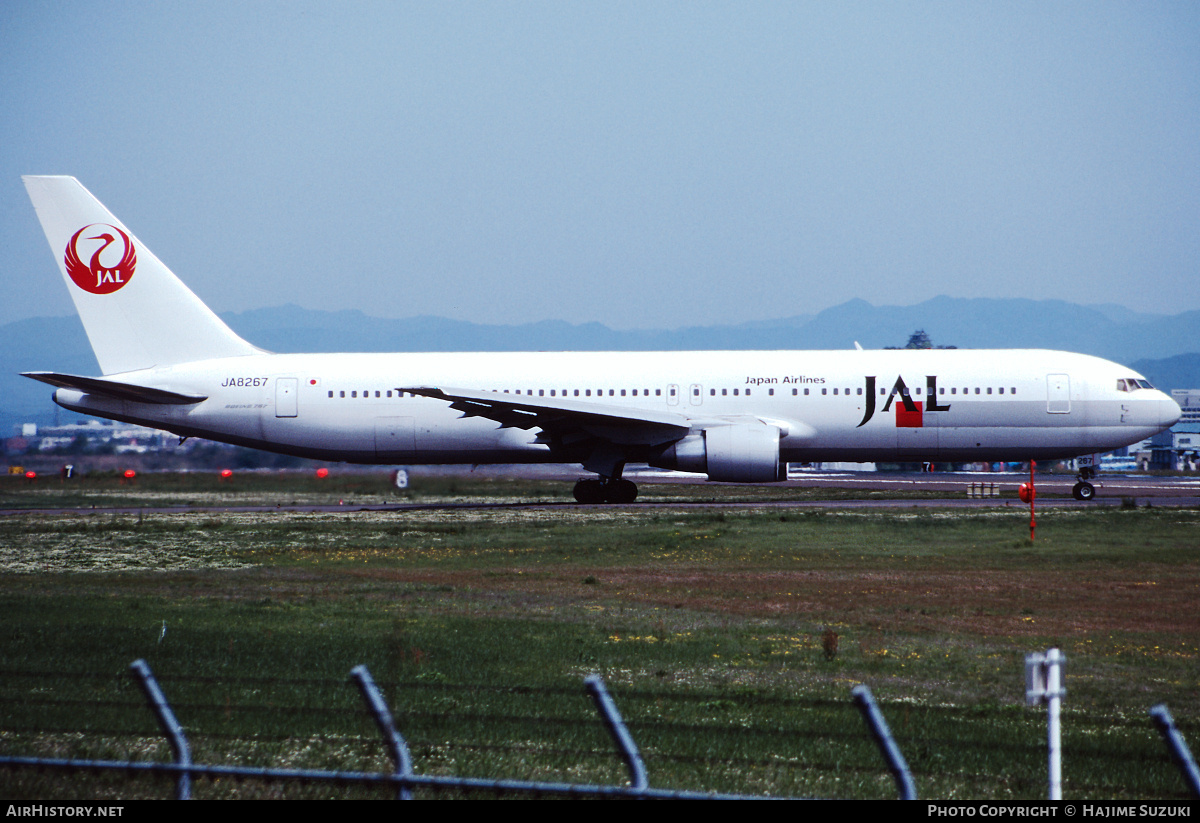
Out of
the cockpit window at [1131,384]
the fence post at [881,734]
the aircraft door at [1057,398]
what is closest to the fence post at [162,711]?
the fence post at [881,734]

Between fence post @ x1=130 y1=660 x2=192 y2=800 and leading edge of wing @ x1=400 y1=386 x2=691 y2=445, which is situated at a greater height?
leading edge of wing @ x1=400 y1=386 x2=691 y2=445

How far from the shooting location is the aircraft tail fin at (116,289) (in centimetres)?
3475

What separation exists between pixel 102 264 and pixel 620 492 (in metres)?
17.8

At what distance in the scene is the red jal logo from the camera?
34.9 metres

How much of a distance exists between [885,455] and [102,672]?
2589 centimetres

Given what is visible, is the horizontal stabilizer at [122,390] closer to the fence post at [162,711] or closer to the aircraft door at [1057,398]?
the aircraft door at [1057,398]

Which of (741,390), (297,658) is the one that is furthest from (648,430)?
(297,658)

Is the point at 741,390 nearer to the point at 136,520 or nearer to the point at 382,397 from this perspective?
the point at 382,397

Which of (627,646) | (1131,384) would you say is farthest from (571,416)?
(627,646)

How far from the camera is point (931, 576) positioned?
61.9ft

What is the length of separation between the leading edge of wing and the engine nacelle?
2.10 ft

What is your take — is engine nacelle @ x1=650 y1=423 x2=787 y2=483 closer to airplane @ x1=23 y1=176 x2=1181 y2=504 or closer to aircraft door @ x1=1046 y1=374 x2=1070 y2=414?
airplane @ x1=23 y1=176 x2=1181 y2=504

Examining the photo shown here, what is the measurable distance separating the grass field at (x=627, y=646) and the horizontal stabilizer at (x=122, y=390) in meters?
6.55

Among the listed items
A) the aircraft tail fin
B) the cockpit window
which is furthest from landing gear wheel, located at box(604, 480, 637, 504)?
the cockpit window
